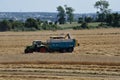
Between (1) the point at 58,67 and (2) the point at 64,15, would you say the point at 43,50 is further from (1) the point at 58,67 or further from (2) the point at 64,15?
(2) the point at 64,15

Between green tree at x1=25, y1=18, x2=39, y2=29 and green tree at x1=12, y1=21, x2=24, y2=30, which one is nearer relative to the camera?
green tree at x1=25, y1=18, x2=39, y2=29

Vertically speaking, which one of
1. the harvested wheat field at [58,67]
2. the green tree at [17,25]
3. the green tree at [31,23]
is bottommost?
the green tree at [17,25]

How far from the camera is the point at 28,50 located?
32.8 meters

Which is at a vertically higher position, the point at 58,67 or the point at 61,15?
the point at 58,67

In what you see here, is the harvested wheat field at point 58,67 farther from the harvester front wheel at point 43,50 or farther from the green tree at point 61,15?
the green tree at point 61,15

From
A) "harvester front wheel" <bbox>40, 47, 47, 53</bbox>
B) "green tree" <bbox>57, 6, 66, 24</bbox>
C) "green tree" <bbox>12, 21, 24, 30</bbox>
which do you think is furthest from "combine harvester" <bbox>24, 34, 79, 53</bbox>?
"green tree" <bbox>57, 6, 66, 24</bbox>

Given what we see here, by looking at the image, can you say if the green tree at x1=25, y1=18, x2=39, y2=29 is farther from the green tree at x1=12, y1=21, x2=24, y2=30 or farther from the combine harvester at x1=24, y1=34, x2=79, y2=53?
the combine harvester at x1=24, y1=34, x2=79, y2=53

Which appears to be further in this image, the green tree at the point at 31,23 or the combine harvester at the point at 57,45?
the green tree at the point at 31,23

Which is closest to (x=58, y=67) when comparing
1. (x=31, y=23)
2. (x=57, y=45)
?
(x=57, y=45)

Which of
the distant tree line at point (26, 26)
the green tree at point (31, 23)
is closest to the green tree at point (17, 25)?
the distant tree line at point (26, 26)

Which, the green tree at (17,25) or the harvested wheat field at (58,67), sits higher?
the harvested wheat field at (58,67)

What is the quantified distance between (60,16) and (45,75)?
112m

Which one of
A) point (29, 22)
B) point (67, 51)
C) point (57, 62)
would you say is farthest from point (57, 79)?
point (29, 22)

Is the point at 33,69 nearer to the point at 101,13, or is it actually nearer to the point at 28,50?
the point at 28,50
